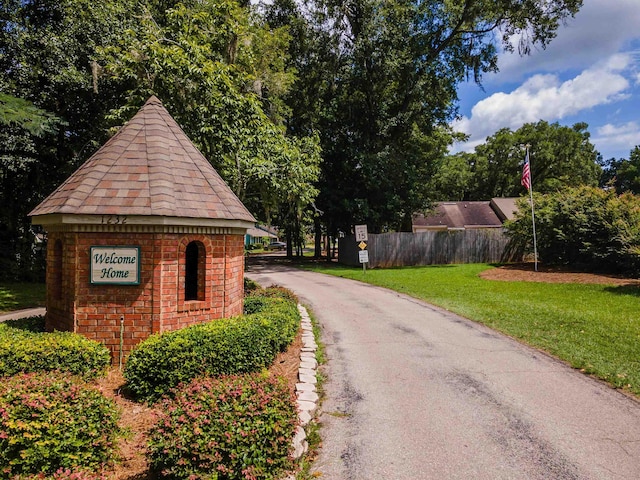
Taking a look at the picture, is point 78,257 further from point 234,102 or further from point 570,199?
point 570,199

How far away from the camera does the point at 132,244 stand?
693 cm

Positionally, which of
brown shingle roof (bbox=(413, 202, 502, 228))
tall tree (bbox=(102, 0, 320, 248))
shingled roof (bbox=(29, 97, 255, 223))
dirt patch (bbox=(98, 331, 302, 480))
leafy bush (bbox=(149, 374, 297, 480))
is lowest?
dirt patch (bbox=(98, 331, 302, 480))

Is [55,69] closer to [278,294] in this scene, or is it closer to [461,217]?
[278,294]

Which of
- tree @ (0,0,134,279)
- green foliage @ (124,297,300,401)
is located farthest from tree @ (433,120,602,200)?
green foliage @ (124,297,300,401)

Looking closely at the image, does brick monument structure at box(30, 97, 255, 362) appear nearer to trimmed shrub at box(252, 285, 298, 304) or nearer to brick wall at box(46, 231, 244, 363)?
brick wall at box(46, 231, 244, 363)

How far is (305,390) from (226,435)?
259 cm

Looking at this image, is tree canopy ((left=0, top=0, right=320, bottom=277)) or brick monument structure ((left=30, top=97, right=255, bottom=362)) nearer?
brick monument structure ((left=30, top=97, right=255, bottom=362))

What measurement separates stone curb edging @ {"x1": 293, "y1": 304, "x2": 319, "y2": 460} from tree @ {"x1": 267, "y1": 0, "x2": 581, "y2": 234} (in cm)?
1872

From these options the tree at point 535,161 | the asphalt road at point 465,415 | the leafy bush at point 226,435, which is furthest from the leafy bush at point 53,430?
the tree at point 535,161

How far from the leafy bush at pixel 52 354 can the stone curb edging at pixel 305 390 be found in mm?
3344

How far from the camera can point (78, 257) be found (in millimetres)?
6855

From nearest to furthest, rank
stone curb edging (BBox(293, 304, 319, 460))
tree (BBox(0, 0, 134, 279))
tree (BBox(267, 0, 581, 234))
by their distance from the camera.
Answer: stone curb edging (BBox(293, 304, 319, 460))
tree (BBox(0, 0, 134, 279))
tree (BBox(267, 0, 581, 234))

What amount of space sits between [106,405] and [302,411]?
2422mm

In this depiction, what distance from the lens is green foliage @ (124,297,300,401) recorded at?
5805mm
